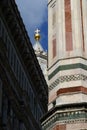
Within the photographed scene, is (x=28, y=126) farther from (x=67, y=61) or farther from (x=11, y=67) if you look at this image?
(x=67, y=61)

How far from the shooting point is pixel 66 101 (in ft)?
37.8

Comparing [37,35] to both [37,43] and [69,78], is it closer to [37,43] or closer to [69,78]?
[37,43]

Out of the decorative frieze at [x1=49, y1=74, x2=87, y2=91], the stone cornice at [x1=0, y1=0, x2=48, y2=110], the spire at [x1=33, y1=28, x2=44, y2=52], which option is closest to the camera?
the decorative frieze at [x1=49, y1=74, x2=87, y2=91]

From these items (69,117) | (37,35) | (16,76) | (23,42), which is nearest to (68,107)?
(69,117)

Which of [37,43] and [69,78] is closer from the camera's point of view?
[69,78]

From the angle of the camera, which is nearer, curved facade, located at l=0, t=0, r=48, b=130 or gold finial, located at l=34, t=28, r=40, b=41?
curved facade, located at l=0, t=0, r=48, b=130

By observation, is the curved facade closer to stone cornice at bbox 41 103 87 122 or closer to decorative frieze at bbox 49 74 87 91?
decorative frieze at bbox 49 74 87 91

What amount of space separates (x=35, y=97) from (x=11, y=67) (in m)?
6.88

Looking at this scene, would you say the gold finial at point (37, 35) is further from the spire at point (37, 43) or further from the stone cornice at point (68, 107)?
the stone cornice at point (68, 107)

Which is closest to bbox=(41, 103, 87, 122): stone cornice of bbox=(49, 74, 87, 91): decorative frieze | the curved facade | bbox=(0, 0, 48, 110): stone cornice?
bbox=(49, 74, 87, 91): decorative frieze

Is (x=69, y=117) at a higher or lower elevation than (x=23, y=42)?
lower

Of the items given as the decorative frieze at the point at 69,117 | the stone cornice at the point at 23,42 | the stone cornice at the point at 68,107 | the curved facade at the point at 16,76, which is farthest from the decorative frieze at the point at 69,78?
the stone cornice at the point at 23,42

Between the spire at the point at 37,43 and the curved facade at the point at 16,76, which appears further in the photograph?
the spire at the point at 37,43

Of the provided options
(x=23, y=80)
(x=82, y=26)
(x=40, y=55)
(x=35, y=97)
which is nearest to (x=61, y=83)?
(x=82, y=26)
